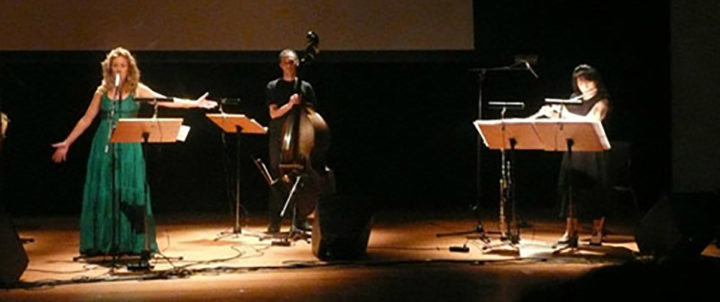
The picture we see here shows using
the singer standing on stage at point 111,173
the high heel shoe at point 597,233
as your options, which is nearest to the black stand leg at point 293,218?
the singer standing on stage at point 111,173

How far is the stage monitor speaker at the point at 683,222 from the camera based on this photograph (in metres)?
5.65

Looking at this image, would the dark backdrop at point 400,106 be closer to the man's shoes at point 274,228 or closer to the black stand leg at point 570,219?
the man's shoes at point 274,228

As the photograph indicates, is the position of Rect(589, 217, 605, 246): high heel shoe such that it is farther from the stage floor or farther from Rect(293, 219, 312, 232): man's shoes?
Rect(293, 219, 312, 232): man's shoes

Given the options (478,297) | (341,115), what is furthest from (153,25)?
(478,297)

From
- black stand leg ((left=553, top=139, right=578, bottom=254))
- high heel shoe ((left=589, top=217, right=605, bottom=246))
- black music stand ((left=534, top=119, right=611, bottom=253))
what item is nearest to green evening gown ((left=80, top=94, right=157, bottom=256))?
black music stand ((left=534, top=119, right=611, bottom=253))

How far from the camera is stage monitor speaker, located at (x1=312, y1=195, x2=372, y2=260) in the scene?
5953mm

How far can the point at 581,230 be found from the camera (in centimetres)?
798

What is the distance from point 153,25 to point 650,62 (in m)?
4.71

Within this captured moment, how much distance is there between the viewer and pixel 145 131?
559 cm

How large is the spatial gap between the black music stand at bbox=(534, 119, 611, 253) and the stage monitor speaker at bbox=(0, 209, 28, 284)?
312cm

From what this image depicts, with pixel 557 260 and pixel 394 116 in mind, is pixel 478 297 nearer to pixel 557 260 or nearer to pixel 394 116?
pixel 557 260

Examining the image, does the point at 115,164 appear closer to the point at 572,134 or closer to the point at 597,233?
the point at 572,134

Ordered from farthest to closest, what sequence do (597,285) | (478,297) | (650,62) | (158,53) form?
(650,62)
(158,53)
(478,297)
(597,285)

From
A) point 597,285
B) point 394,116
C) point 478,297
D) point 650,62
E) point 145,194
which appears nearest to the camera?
point 597,285
